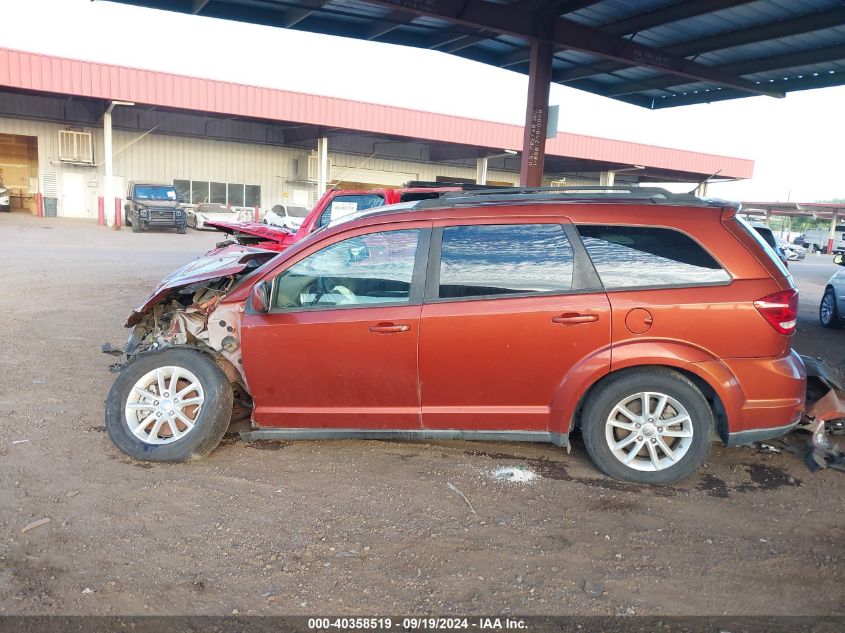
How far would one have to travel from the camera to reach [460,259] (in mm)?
4023

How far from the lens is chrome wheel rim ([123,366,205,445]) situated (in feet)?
13.8

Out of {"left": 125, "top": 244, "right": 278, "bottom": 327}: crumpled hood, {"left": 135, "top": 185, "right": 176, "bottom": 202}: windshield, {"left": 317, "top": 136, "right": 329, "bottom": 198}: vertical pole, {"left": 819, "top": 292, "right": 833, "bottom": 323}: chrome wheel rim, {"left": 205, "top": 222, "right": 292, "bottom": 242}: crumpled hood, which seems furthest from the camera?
{"left": 317, "top": 136, "right": 329, "bottom": 198}: vertical pole

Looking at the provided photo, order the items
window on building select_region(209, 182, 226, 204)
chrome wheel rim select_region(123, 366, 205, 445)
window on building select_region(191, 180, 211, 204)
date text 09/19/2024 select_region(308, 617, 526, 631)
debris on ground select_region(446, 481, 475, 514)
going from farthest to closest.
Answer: window on building select_region(209, 182, 226, 204)
window on building select_region(191, 180, 211, 204)
chrome wheel rim select_region(123, 366, 205, 445)
debris on ground select_region(446, 481, 475, 514)
date text 09/19/2024 select_region(308, 617, 526, 631)

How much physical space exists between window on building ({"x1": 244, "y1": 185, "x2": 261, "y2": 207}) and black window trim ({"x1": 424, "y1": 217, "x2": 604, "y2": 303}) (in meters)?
33.9

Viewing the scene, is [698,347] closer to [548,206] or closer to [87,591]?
[548,206]

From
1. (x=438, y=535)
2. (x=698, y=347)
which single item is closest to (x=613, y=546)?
(x=438, y=535)

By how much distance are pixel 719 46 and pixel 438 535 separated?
972 centimetres

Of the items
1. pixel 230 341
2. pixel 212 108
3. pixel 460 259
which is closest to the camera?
pixel 460 259

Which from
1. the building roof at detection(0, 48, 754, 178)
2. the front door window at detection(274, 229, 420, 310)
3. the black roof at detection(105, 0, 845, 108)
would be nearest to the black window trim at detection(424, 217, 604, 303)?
the front door window at detection(274, 229, 420, 310)

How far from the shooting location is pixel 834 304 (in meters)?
9.84

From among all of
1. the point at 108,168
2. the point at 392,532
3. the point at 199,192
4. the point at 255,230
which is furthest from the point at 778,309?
the point at 199,192

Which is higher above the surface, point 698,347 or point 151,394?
point 698,347

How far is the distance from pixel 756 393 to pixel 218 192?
3473 cm

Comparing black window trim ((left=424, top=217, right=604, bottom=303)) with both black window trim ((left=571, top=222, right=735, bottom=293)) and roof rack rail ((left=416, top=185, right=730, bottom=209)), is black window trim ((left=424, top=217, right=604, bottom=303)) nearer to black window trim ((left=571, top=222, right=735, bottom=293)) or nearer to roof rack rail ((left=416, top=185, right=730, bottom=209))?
black window trim ((left=571, top=222, right=735, bottom=293))
